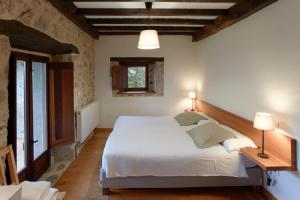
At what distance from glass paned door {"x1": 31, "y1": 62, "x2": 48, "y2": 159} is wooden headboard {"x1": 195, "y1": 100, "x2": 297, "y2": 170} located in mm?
2899

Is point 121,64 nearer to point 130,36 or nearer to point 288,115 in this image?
point 130,36

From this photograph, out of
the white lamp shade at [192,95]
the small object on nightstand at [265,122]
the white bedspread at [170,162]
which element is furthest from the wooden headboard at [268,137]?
the white lamp shade at [192,95]

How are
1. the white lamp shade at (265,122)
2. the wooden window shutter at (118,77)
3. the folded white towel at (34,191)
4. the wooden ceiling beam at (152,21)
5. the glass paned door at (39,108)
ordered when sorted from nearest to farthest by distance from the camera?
the folded white towel at (34,191) < the white lamp shade at (265,122) < the glass paned door at (39,108) < the wooden ceiling beam at (152,21) < the wooden window shutter at (118,77)

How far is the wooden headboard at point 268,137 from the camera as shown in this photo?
2658 mm

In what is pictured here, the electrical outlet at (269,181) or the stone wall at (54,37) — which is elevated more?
the stone wall at (54,37)

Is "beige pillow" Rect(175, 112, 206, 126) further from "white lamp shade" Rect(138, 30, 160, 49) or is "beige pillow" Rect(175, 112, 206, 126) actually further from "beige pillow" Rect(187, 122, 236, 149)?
"white lamp shade" Rect(138, 30, 160, 49)

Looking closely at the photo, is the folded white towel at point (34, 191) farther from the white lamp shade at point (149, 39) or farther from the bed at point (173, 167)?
the white lamp shade at point (149, 39)

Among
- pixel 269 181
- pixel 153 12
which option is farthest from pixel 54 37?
pixel 269 181

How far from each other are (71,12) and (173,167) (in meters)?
2.75

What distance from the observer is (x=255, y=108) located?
3.51 metres

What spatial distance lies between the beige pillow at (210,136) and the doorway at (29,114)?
2.16 meters

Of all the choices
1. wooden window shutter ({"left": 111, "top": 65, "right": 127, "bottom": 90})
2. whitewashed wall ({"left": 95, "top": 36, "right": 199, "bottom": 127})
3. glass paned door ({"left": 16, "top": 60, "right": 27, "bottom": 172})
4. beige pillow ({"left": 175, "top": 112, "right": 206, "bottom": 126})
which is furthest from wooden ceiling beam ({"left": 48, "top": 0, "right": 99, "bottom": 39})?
beige pillow ({"left": 175, "top": 112, "right": 206, "bottom": 126})

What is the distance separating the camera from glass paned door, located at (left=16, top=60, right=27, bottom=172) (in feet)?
10.6

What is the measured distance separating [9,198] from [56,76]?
285 centimetres
